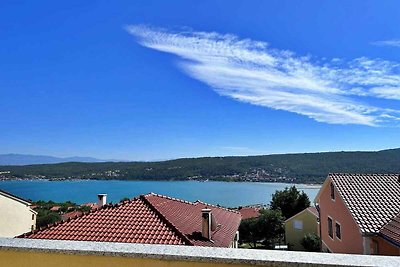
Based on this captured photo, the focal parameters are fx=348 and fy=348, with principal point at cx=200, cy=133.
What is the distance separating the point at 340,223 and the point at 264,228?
65.7 ft

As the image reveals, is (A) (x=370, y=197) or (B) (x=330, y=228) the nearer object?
(A) (x=370, y=197)

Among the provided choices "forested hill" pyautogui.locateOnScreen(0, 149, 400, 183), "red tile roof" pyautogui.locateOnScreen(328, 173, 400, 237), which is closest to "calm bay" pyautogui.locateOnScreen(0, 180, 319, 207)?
"forested hill" pyautogui.locateOnScreen(0, 149, 400, 183)

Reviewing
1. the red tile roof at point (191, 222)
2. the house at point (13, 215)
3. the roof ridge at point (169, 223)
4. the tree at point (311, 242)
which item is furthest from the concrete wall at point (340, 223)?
the house at point (13, 215)

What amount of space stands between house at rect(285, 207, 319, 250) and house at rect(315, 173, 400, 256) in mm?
13578

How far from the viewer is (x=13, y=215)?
747 inches

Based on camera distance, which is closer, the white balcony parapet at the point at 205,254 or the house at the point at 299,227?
the white balcony parapet at the point at 205,254

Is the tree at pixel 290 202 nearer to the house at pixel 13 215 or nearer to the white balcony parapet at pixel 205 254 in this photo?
the house at pixel 13 215

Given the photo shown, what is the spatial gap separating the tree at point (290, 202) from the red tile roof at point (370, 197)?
2653 centimetres

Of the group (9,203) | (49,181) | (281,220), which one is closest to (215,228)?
(9,203)

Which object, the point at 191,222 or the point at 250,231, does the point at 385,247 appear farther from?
the point at 250,231

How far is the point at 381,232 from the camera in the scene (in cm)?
1156

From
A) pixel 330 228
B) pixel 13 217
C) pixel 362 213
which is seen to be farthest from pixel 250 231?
pixel 362 213

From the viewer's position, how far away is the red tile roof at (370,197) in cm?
1234

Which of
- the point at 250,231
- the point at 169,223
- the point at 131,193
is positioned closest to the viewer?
the point at 169,223
